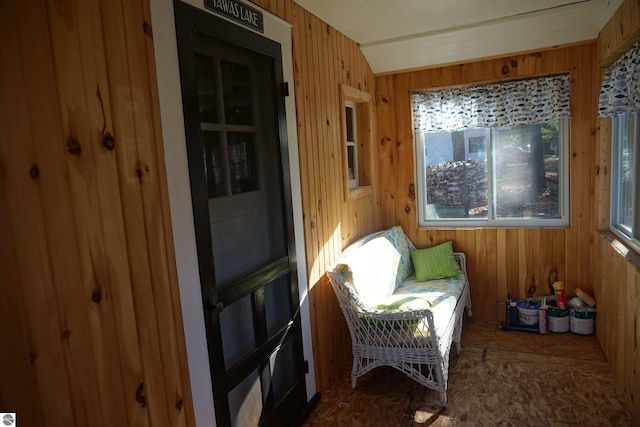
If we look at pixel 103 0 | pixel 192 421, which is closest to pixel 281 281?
pixel 192 421

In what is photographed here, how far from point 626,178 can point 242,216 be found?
2628 mm

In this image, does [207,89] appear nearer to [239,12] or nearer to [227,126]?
[227,126]

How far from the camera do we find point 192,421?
1.72 metres

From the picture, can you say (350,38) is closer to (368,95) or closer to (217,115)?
(368,95)

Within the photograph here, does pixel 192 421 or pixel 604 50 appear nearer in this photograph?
pixel 192 421

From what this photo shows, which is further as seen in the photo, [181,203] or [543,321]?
[543,321]

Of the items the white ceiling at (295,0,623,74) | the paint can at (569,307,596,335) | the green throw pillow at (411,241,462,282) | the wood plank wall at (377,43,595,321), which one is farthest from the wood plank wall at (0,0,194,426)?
the paint can at (569,307,596,335)

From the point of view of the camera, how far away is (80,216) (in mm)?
1307

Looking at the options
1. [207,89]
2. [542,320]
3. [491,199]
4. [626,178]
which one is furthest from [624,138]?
[207,89]

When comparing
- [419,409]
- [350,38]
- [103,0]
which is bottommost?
[419,409]

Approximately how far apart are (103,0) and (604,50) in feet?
10.6

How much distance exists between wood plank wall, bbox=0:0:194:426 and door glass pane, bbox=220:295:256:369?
432 millimetres

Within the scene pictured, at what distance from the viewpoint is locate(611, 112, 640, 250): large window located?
264 centimetres

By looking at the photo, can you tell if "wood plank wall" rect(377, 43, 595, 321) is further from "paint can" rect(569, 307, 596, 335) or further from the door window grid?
the door window grid
